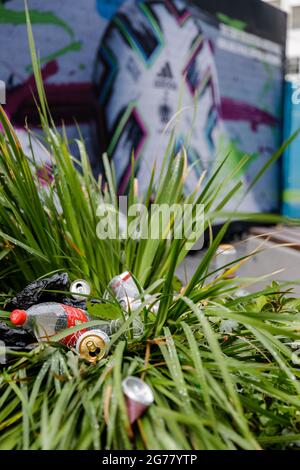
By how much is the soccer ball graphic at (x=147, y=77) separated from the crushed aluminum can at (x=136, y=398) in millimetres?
3488

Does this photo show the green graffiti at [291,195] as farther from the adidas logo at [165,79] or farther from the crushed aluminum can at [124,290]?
the crushed aluminum can at [124,290]

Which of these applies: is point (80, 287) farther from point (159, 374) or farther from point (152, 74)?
point (152, 74)

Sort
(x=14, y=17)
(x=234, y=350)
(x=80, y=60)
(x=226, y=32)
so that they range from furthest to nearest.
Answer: (x=226, y=32)
(x=80, y=60)
(x=14, y=17)
(x=234, y=350)

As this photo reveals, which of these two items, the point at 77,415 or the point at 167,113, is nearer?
the point at 77,415

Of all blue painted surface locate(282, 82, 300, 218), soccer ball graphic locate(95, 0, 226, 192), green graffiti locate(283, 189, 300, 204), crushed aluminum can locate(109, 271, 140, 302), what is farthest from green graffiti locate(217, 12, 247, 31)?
crushed aluminum can locate(109, 271, 140, 302)

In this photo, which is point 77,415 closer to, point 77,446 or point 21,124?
point 77,446

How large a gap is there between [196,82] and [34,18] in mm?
2112

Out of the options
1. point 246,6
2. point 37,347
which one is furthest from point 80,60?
point 37,347

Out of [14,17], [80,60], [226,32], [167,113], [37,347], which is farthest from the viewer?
[226,32]

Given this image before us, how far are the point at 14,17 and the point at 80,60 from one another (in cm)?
71

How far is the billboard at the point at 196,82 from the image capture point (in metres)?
4.61

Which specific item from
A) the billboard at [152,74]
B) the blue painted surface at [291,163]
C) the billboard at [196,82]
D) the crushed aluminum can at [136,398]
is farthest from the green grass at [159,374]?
the blue painted surface at [291,163]

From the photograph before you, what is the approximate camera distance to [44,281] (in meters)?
1.47

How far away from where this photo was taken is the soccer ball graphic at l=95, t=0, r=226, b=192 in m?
4.56
